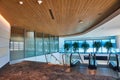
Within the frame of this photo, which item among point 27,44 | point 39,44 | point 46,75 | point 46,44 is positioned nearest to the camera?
point 46,75

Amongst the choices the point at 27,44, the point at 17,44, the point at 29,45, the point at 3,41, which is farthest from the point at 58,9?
the point at 29,45

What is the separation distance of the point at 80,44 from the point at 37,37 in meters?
8.76

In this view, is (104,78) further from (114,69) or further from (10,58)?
(10,58)

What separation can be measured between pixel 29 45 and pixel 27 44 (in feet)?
0.91

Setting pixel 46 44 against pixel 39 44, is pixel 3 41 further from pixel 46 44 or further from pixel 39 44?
pixel 46 44

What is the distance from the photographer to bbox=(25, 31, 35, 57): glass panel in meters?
7.89

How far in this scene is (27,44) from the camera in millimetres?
8016

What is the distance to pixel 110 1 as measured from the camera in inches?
136

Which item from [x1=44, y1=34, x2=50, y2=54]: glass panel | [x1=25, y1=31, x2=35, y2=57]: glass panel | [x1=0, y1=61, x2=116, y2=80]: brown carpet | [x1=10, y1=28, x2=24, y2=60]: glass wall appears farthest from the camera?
[x1=44, y1=34, x2=50, y2=54]: glass panel

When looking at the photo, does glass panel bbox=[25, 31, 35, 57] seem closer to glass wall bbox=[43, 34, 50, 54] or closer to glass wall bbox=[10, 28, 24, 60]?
glass wall bbox=[10, 28, 24, 60]

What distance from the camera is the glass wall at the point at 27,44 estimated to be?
675 centimetres

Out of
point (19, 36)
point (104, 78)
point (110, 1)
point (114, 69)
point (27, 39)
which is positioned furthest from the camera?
point (27, 39)

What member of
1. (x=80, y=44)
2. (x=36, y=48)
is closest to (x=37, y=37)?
(x=36, y=48)

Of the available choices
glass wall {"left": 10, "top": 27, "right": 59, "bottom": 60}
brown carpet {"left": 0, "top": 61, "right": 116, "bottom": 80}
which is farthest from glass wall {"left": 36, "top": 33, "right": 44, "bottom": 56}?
brown carpet {"left": 0, "top": 61, "right": 116, "bottom": 80}
